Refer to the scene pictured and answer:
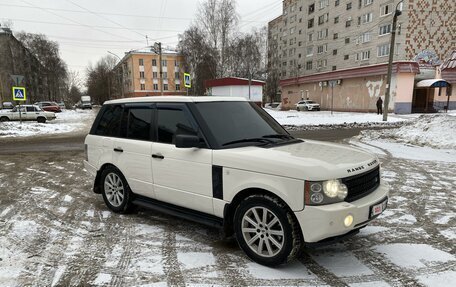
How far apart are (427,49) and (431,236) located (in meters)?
41.1

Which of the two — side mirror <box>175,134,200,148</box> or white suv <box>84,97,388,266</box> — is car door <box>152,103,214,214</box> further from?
side mirror <box>175,134,200,148</box>

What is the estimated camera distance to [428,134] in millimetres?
11742

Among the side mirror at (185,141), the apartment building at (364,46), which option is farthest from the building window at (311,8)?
the side mirror at (185,141)

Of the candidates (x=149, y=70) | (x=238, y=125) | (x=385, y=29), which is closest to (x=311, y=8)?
(x=385, y=29)

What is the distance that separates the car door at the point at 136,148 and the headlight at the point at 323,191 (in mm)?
2251

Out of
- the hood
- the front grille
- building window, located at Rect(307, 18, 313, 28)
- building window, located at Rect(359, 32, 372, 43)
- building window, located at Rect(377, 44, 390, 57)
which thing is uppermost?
building window, located at Rect(307, 18, 313, 28)

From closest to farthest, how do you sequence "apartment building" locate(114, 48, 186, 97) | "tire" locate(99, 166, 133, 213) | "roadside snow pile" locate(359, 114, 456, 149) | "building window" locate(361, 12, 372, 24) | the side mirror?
1. the side mirror
2. "tire" locate(99, 166, 133, 213)
3. "roadside snow pile" locate(359, 114, 456, 149)
4. "building window" locate(361, 12, 372, 24)
5. "apartment building" locate(114, 48, 186, 97)

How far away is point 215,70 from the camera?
47.9 m

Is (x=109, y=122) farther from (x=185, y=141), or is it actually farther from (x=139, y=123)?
(x=185, y=141)

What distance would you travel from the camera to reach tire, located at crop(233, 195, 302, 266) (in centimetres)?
321

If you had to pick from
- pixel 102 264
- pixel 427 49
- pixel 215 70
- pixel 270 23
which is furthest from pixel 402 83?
pixel 270 23

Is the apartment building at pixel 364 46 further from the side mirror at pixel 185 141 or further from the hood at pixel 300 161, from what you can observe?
the side mirror at pixel 185 141

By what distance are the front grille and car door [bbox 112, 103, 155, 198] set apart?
8.29 ft

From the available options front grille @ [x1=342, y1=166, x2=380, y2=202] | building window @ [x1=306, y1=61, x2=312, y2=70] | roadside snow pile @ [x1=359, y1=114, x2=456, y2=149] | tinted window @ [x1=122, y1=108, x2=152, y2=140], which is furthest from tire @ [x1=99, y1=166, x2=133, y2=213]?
building window @ [x1=306, y1=61, x2=312, y2=70]
